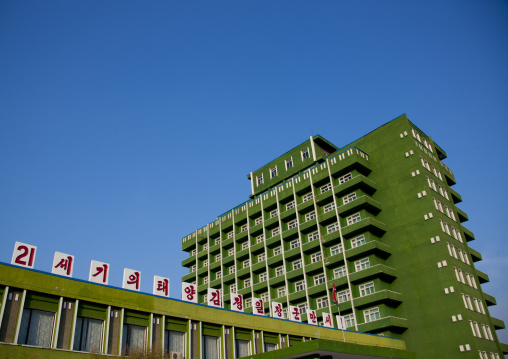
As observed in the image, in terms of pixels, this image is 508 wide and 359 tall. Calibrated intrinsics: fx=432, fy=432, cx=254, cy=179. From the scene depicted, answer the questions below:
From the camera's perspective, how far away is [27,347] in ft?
96.2

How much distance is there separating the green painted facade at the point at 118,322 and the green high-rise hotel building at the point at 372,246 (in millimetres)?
17572

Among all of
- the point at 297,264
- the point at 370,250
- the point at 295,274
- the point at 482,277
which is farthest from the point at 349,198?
the point at 482,277

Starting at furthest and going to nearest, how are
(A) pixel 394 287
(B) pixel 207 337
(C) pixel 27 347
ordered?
(A) pixel 394 287, (B) pixel 207 337, (C) pixel 27 347

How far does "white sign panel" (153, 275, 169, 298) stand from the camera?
39.7 metres

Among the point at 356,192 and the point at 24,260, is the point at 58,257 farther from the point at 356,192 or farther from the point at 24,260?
the point at 356,192

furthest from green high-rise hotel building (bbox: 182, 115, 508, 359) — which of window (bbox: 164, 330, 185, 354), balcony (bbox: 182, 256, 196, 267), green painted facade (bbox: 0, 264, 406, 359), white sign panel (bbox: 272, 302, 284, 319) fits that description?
window (bbox: 164, 330, 185, 354)

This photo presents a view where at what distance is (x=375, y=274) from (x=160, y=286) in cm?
3668

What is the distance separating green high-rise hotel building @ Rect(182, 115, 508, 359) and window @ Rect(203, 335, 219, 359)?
29985 mm

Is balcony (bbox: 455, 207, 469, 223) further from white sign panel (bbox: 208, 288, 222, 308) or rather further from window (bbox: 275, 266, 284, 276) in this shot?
white sign panel (bbox: 208, 288, 222, 308)

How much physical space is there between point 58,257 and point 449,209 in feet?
204

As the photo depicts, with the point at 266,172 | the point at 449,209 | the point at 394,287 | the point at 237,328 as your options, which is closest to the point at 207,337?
the point at 237,328

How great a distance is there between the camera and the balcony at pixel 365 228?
222ft

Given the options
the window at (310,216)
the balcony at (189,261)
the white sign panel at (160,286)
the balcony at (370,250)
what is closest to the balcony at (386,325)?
the balcony at (370,250)

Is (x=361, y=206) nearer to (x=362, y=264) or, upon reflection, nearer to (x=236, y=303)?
(x=362, y=264)
